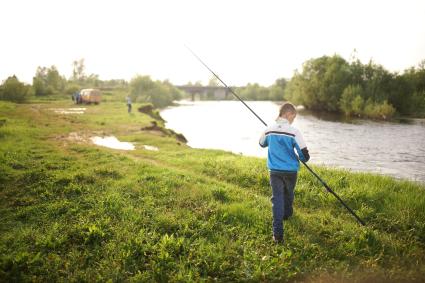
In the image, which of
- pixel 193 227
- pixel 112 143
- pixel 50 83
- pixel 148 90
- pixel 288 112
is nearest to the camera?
pixel 288 112

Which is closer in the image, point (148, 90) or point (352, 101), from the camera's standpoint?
point (352, 101)

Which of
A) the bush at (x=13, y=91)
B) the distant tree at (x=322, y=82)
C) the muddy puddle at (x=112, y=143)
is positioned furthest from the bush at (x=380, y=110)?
the bush at (x=13, y=91)

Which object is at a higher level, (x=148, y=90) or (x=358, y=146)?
(x=148, y=90)

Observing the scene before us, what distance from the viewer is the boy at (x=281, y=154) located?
6.37m

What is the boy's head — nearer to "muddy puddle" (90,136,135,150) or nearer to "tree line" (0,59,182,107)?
"muddy puddle" (90,136,135,150)

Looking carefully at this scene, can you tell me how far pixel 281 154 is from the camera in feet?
21.2

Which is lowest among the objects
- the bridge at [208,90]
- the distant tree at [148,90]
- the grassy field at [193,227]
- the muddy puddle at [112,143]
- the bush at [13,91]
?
the grassy field at [193,227]

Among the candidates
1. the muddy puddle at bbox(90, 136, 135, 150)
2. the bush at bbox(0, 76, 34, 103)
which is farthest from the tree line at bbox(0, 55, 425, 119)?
the muddy puddle at bbox(90, 136, 135, 150)

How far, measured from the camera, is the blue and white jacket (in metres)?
6.37

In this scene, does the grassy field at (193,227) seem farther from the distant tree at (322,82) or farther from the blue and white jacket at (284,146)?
the distant tree at (322,82)

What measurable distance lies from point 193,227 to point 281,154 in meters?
2.69

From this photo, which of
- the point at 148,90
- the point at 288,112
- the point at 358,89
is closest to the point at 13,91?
the point at 148,90

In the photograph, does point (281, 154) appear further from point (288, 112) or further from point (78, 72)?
point (78, 72)

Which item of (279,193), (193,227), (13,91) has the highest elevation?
(13,91)
